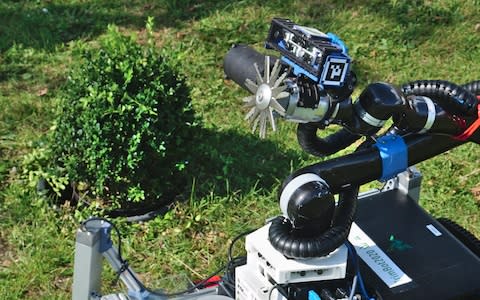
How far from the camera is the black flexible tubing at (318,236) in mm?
1952

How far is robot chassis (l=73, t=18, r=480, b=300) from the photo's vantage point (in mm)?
1733

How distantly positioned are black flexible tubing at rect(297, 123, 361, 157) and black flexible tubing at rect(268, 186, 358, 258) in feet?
0.47

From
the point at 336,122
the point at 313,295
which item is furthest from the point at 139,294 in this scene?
the point at 336,122

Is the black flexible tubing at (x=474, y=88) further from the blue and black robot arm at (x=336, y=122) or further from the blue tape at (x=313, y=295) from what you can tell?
the blue tape at (x=313, y=295)

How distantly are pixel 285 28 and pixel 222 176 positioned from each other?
90.2 inches

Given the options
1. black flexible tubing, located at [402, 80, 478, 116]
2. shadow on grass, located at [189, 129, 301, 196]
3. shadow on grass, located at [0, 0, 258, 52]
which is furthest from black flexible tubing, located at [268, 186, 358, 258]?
shadow on grass, located at [0, 0, 258, 52]

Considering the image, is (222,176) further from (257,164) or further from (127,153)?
(127,153)

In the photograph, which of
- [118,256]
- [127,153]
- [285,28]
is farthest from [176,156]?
[285,28]

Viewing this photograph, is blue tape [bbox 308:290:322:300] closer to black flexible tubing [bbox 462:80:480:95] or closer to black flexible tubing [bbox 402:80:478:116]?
black flexible tubing [bbox 402:80:478:116]

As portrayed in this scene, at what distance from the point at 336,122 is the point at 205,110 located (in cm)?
279

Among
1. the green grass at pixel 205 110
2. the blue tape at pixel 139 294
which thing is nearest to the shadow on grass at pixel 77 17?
the green grass at pixel 205 110

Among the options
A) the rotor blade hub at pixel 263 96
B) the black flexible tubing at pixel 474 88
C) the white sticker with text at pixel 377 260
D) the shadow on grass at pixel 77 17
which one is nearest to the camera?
the rotor blade hub at pixel 263 96

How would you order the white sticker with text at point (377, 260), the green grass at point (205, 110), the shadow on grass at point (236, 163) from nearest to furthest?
the white sticker with text at point (377, 260), the green grass at point (205, 110), the shadow on grass at point (236, 163)

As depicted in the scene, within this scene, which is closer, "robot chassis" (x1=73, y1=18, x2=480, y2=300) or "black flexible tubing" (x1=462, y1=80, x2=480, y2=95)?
"robot chassis" (x1=73, y1=18, x2=480, y2=300)
